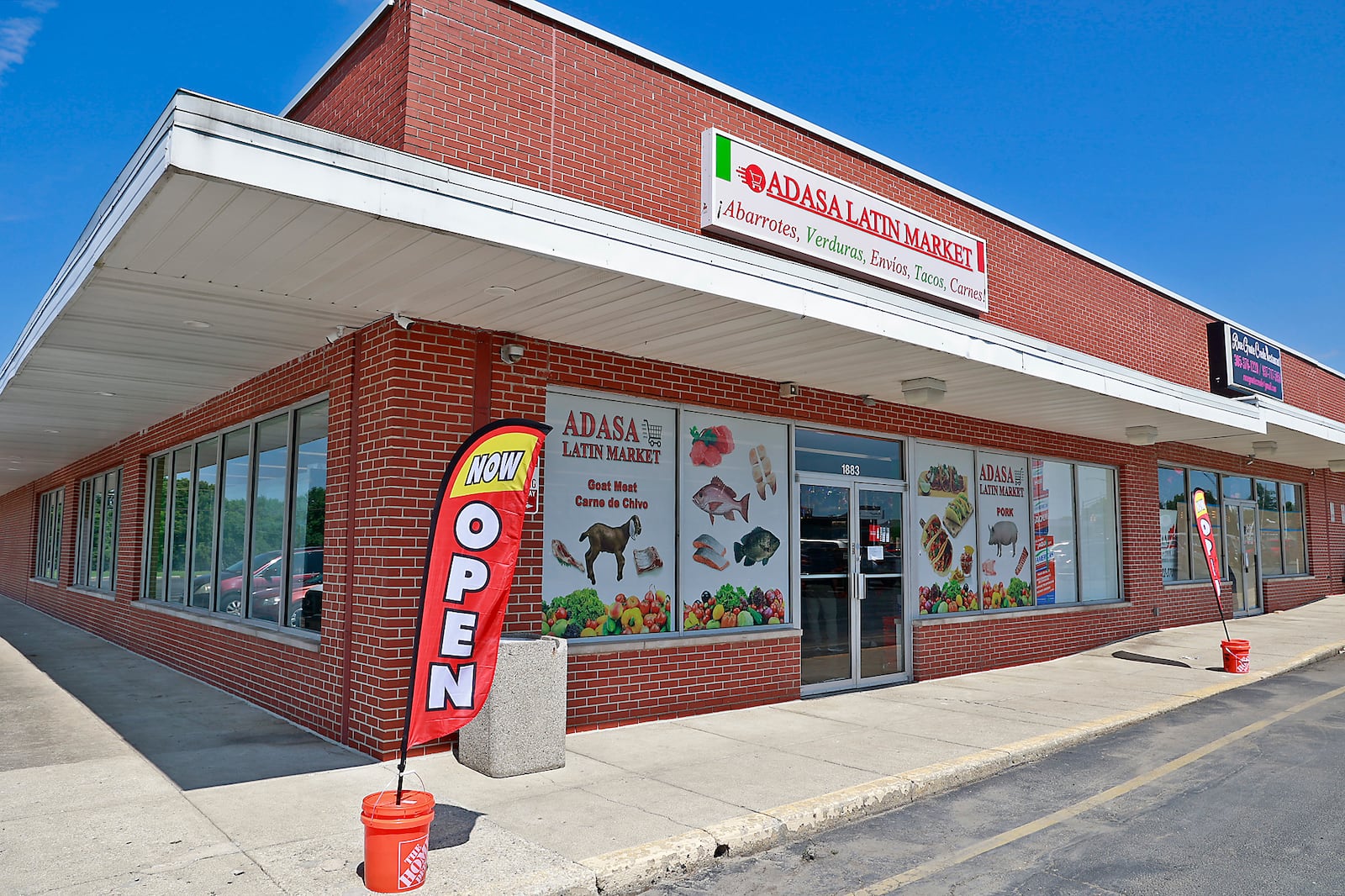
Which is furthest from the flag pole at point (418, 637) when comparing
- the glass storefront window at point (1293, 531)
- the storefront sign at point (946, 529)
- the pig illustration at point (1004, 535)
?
the glass storefront window at point (1293, 531)

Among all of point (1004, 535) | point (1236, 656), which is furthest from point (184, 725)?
point (1236, 656)

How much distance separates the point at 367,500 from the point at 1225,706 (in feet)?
29.7

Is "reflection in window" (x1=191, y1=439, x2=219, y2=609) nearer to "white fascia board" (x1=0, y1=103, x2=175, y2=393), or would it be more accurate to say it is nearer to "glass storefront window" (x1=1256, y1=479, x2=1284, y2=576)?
"white fascia board" (x1=0, y1=103, x2=175, y2=393)

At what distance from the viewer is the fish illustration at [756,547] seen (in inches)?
386

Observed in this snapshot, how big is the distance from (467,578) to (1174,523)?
53.3ft

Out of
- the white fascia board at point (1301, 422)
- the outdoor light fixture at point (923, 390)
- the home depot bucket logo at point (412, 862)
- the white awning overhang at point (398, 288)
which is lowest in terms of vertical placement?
the home depot bucket logo at point (412, 862)

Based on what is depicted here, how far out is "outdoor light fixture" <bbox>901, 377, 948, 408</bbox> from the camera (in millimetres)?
10039

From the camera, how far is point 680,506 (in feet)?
30.5

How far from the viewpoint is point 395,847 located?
4531 mm

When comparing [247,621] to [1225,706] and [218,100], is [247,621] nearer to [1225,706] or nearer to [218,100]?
[218,100]

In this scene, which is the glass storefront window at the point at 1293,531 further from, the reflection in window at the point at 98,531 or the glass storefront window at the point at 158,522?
the reflection in window at the point at 98,531

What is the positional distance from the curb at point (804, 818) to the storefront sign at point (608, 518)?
115 inches

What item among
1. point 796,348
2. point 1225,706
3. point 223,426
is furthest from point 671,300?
point 1225,706

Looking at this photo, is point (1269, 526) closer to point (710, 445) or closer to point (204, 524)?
→ point (710, 445)
